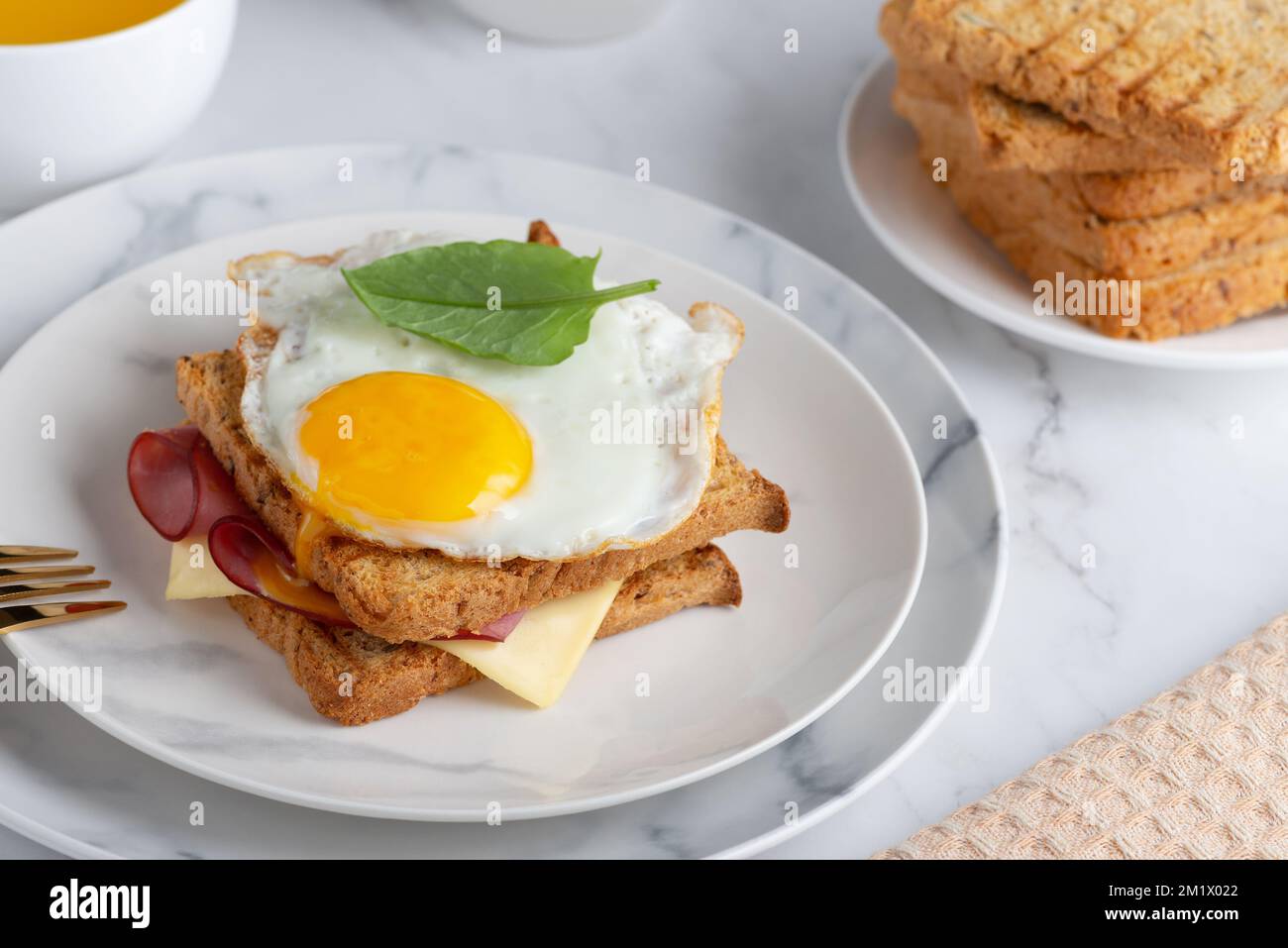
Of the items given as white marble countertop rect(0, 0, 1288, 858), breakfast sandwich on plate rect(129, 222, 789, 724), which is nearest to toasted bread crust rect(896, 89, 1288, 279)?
white marble countertop rect(0, 0, 1288, 858)

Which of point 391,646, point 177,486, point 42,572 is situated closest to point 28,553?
point 42,572

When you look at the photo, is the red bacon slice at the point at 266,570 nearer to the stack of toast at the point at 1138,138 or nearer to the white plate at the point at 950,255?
the white plate at the point at 950,255

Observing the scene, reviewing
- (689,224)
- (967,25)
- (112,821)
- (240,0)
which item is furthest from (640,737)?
(240,0)

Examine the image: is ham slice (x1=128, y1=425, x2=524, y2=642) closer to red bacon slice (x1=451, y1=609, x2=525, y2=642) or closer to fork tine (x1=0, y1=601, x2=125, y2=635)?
red bacon slice (x1=451, y1=609, x2=525, y2=642)

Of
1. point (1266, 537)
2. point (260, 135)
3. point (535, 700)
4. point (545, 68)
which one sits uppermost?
point (545, 68)

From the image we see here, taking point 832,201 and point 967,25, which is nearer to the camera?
point 967,25

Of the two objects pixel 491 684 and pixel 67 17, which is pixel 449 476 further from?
pixel 67 17

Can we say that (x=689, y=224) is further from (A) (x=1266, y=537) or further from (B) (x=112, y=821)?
(B) (x=112, y=821)
